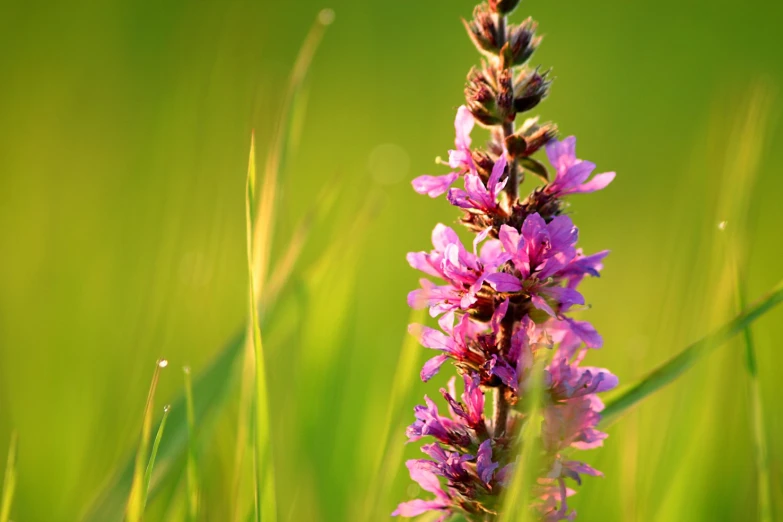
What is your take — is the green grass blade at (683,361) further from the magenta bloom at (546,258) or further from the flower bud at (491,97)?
the flower bud at (491,97)

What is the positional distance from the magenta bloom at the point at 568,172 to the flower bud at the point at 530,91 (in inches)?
3.0

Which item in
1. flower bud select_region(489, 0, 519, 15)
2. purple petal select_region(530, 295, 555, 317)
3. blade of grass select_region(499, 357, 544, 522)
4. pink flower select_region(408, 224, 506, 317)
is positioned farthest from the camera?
flower bud select_region(489, 0, 519, 15)

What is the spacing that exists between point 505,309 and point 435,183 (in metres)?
0.27

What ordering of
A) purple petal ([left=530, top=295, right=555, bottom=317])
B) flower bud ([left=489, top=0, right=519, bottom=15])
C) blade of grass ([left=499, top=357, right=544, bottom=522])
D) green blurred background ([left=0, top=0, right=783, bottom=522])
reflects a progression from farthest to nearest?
green blurred background ([left=0, top=0, right=783, bottom=522]), flower bud ([left=489, top=0, right=519, bottom=15]), purple petal ([left=530, top=295, right=555, bottom=317]), blade of grass ([left=499, top=357, right=544, bottom=522])

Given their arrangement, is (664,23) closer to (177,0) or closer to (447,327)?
(177,0)

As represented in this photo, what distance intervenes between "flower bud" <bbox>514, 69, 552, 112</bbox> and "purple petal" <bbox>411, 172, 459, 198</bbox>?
0.16 metres

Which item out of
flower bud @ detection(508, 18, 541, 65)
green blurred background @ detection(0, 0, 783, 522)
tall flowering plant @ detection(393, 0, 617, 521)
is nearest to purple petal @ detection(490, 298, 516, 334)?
tall flowering plant @ detection(393, 0, 617, 521)

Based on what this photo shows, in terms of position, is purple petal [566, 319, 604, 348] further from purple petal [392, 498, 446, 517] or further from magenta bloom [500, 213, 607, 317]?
purple petal [392, 498, 446, 517]

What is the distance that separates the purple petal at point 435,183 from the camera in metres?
1.35

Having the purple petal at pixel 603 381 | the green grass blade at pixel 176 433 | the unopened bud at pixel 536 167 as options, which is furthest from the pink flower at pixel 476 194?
the green grass blade at pixel 176 433

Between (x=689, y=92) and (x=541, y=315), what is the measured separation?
5.45 m

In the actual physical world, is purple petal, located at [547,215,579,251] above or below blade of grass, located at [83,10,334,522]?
above

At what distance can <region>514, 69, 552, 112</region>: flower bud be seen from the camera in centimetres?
134

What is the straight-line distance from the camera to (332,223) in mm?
2229
